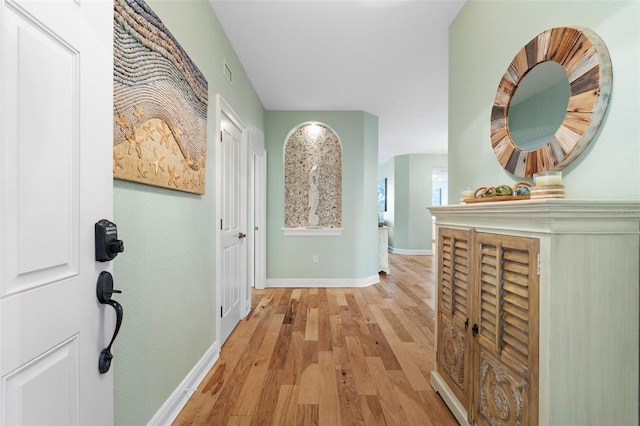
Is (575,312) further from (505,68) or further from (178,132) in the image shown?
(178,132)

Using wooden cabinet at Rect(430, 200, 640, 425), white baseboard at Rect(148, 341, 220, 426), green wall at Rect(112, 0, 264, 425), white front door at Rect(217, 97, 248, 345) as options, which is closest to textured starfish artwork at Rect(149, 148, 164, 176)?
green wall at Rect(112, 0, 264, 425)

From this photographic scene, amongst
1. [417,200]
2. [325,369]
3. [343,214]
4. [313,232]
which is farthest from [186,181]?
[417,200]

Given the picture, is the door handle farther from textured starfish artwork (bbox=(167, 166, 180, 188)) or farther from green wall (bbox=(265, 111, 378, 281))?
green wall (bbox=(265, 111, 378, 281))

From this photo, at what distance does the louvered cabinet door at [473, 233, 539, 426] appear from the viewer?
1.05 metres

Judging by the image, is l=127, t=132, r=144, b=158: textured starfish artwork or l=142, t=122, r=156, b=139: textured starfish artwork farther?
l=142, t=122, r=156, b=139: textured starfish artwork

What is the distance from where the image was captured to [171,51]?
1.57 m

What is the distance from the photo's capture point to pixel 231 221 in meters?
2.85

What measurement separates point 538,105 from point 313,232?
3.43m

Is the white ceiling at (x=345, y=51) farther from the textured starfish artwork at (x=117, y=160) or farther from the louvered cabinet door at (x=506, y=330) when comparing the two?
the louvered cabinet door at (x=506, y=330)

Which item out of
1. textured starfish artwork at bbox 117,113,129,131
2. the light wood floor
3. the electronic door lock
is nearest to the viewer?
the electronic door lock

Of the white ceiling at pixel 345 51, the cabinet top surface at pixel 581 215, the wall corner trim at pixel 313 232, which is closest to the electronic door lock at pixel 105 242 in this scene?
the cabinet top surface at pixel 581 215

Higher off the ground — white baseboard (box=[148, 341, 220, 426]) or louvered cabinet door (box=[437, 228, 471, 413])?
louvered cabinet door (box=[437, 228, 471, 413])

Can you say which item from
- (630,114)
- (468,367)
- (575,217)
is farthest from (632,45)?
(468,367)

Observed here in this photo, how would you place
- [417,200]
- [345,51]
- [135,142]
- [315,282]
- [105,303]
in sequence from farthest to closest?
[417,200]
[315,282]
[345,51]
[135,142]
[105,303]
